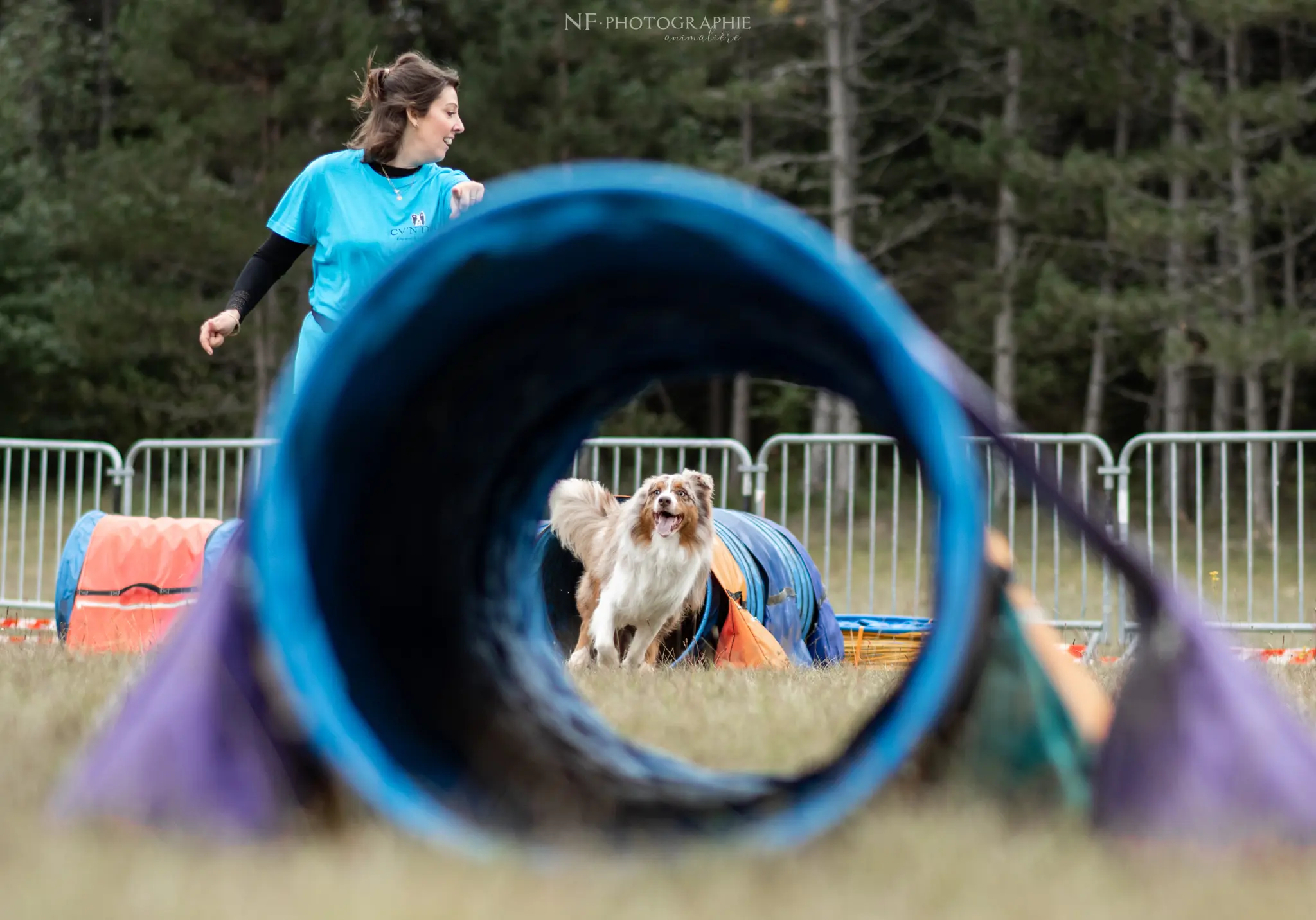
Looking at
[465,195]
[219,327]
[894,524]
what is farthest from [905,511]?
[219,327]

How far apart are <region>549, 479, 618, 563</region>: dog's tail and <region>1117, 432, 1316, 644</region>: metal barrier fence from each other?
2672 mm

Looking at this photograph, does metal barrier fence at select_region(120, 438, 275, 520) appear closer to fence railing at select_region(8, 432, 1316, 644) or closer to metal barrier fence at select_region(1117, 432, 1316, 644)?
fence railing at select_region(8, 432, 1316, 644)

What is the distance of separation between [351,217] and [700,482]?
296cm

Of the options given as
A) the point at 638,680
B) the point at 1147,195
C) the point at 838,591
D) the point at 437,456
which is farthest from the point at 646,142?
the point at 437,456

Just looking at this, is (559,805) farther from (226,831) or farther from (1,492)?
(1,492)

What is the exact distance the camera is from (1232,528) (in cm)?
1883

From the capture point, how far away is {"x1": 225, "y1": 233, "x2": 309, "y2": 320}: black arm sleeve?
452 centimetres

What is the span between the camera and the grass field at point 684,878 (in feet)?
6.86

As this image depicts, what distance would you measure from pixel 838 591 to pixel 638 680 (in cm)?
741

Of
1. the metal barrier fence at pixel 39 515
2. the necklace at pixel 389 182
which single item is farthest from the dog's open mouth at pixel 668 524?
the metal barrier fence at pixel 39 515

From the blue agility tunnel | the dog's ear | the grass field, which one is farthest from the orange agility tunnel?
the grass field

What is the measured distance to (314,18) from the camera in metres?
22.0

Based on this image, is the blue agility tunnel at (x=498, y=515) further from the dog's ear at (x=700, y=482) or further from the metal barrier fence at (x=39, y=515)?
the metal barrier fence at (x=39, y=515)

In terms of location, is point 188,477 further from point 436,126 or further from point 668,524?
point 436,126
